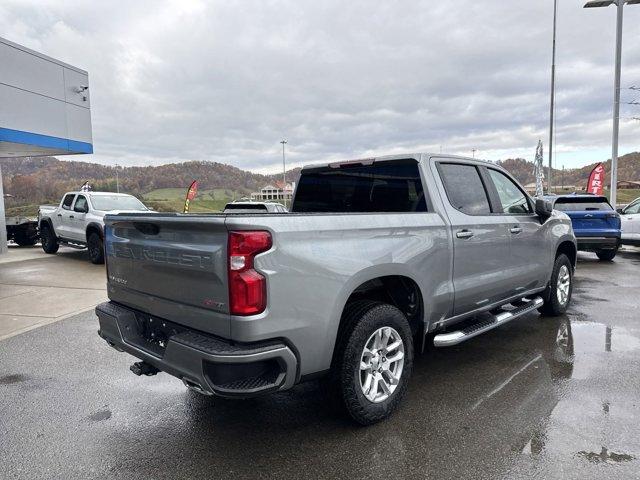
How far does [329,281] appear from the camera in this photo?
2.88m

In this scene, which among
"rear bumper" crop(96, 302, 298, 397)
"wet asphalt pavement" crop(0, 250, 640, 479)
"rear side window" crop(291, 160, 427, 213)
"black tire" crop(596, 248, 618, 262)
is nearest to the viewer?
"rear bumper" crop(96, 302, 298, 397)

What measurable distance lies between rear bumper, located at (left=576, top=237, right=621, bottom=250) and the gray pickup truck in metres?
7.18

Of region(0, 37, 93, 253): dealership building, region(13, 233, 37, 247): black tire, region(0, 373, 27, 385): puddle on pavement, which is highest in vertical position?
region(0, 37, 93, 253): dealership building

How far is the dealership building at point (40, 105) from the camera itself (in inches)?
498

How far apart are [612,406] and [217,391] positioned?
116 inches

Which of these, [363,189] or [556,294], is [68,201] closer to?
[363,189]

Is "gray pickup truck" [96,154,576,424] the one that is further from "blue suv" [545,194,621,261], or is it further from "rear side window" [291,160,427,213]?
"blue suv" [545,194,621,261]

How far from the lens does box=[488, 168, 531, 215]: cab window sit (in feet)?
16.0


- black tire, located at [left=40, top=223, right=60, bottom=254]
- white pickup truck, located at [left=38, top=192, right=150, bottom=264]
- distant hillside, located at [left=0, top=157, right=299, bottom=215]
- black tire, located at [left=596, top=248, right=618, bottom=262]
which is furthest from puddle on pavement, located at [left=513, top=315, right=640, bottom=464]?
distant hillside, located at [left=0, top=157, right=299, bottom=215]

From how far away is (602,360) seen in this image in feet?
14.7

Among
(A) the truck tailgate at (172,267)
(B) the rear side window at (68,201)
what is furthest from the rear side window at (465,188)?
(B) the rear side window at (68,201)

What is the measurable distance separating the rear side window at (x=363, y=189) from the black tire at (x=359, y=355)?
113 cm

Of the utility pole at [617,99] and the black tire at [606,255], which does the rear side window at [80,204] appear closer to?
the black tire at [606,255]

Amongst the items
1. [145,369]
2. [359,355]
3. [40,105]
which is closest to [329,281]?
[359,355]
